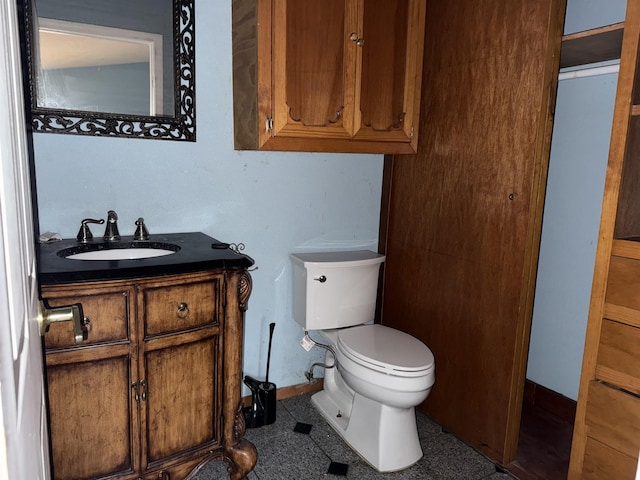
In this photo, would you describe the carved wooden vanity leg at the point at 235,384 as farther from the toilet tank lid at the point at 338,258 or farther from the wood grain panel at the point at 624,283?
the wood grain panel at the point at 624,283

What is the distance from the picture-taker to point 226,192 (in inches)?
80.2

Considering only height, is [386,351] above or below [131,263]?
below

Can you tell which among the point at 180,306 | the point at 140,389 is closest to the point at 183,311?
the point at 180,306

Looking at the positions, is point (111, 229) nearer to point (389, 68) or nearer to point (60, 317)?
point (60, 317)

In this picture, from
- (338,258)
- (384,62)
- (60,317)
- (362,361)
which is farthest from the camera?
(338,258)

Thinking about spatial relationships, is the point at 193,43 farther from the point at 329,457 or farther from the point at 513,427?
the point at 513,427

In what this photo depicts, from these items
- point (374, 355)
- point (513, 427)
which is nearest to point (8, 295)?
point (374, 355)

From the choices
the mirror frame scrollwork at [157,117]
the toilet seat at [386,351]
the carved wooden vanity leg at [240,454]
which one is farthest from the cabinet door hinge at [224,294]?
the mirror frame scrollwork at [157,117]

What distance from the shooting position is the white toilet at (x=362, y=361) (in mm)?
1789

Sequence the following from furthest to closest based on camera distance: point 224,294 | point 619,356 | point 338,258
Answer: point 338,258
point 224,294
point 619,356

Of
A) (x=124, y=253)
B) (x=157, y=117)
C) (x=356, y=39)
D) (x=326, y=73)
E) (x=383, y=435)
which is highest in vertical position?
(x=356, y=39)

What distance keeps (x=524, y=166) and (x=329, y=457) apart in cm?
142

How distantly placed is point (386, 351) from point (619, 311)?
2.76 feet

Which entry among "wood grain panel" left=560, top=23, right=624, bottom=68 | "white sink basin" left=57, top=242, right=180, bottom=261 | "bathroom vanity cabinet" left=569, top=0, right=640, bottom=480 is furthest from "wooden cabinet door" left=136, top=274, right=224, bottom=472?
"wood grain panel" left=560, top=23, right=624, bottom=68
